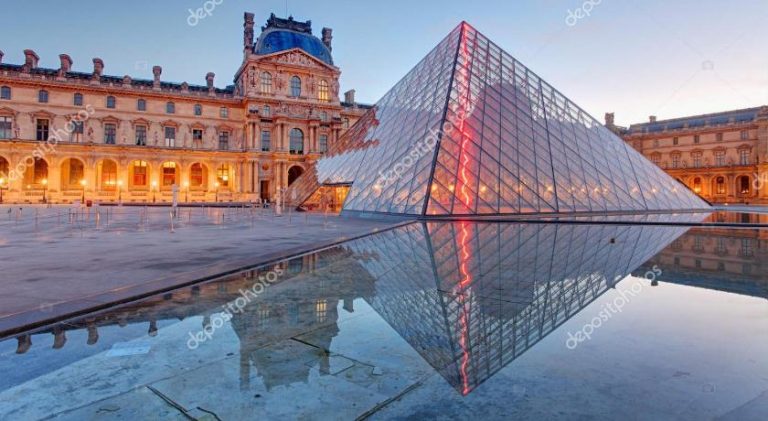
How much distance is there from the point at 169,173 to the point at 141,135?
5.45 meters

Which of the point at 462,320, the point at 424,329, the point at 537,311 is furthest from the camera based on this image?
the point at 537,311

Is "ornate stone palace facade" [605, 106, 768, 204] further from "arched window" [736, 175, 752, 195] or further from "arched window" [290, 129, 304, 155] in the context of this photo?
"arched window" [290, 129, 304, 155]

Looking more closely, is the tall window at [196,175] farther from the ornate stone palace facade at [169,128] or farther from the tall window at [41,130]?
the tall window at [41,130]

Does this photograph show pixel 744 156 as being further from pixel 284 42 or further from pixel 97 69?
pixel 97 69

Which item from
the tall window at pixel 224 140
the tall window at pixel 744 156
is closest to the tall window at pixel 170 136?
the tall window at pixel 224 140

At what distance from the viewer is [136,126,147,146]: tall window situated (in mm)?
53281

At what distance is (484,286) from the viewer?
6.36 meters

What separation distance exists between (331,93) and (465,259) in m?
54.4

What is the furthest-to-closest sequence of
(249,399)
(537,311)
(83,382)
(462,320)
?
1. (537,311)
2. (462,320)
3. (83,382)
4. (249,399)

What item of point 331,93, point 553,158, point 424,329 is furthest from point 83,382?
point 331,93

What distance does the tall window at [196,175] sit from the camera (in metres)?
56.7

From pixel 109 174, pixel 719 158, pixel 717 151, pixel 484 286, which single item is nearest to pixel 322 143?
pixel 109 174

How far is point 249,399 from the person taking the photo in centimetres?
282

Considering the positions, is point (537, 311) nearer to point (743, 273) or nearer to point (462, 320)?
point (462, 320)
